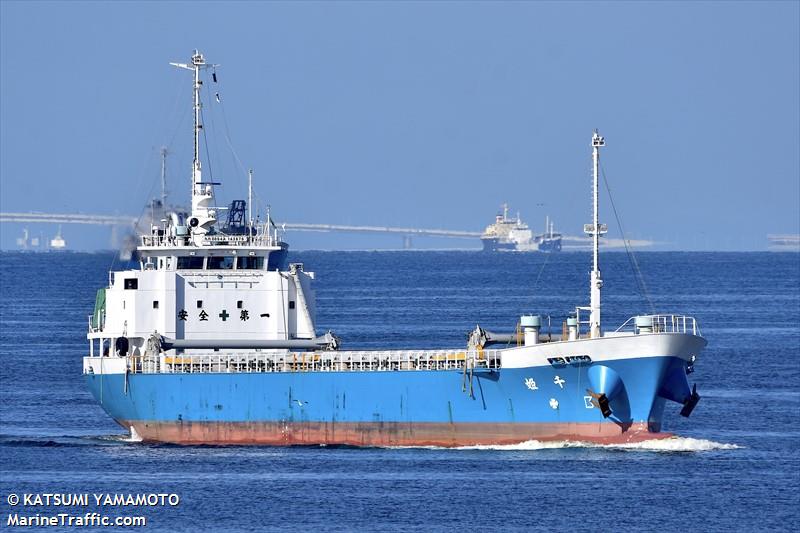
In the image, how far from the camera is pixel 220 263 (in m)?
54.9

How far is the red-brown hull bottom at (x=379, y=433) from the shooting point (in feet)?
162

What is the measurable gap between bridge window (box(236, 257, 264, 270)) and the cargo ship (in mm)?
52

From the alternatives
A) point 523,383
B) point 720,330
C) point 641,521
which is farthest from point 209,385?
point 720,330

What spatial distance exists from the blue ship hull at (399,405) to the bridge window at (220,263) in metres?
4.04

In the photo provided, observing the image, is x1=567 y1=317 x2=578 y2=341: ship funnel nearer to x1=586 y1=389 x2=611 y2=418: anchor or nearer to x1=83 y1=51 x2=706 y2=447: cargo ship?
x1=83 y1=51 x2=706 y2=447: cargo ship

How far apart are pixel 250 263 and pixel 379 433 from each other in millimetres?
7347

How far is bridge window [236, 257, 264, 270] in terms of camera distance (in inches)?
2158

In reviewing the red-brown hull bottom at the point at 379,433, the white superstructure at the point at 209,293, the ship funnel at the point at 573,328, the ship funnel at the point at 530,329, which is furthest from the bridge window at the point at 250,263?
the ship funnel at the point at 573,328

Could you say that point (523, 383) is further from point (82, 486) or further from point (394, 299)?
point (394, 299)

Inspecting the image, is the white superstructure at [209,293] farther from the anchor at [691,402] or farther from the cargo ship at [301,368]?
the anchor at [691,402]

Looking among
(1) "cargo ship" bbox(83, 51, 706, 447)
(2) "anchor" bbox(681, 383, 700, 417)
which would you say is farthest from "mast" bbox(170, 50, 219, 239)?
(2) "anchor" bbox(681, 383, 700, 417)

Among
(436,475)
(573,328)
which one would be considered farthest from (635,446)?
(436,475)

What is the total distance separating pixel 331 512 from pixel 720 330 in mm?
58314

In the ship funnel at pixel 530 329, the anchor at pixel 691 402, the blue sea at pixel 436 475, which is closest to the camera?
the blue sea at pixel 436 475
